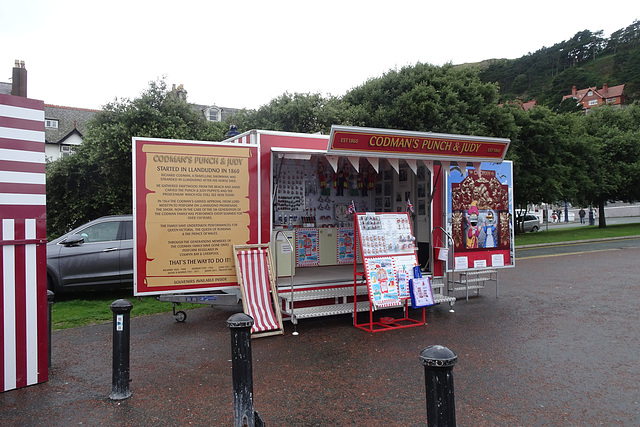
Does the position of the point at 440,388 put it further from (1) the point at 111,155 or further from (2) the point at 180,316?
(1) the point at 111,155

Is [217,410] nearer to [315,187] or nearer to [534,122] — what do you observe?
[315,187]

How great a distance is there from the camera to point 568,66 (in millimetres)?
121625

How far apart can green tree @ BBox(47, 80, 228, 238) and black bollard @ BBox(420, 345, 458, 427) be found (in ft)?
45.7

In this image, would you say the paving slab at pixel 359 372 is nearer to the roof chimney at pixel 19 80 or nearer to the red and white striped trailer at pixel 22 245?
the red and white striped trailer at pixel 22 245

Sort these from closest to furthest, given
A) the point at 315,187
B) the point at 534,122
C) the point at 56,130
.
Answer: the point at 315,187, the point at 534,122, the point at 56,130

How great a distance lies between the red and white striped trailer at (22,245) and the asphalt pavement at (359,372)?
341 mm

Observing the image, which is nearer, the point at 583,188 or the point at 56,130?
the point at 583,188

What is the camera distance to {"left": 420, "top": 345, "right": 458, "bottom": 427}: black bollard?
8.47ft

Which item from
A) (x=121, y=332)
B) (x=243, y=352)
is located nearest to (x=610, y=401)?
(x=243, y=352)

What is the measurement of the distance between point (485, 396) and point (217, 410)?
8.31 ft

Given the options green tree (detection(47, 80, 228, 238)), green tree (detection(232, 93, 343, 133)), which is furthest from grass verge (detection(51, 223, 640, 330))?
green tree (detection(232, 93, 343, 133))

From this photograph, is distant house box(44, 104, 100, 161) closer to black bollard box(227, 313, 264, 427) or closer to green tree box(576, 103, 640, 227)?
green tree box(576, 103, 640, 227)

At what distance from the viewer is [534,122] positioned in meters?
24.5

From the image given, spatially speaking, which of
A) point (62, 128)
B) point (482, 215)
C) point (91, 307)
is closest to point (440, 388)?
point (482, 215)
